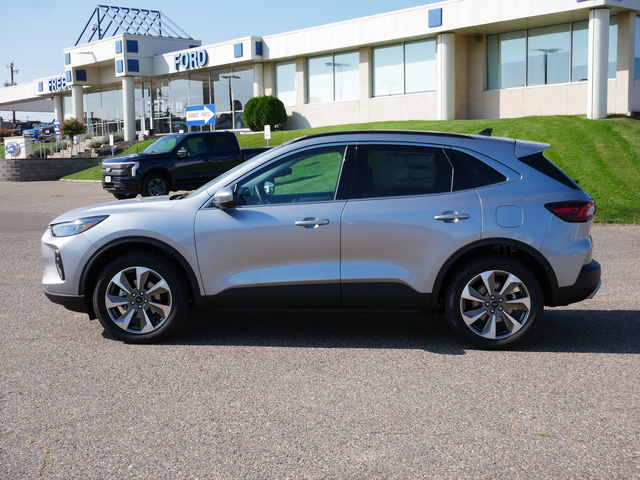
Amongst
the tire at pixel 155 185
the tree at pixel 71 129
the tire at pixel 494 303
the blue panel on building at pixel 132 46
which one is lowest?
the tire at pixel 494 303

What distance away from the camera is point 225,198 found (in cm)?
599

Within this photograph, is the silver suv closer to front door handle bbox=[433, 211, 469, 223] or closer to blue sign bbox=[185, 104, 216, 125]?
front door handle bbox=[433, 211, 469, 223]

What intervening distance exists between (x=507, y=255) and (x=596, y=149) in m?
18.6

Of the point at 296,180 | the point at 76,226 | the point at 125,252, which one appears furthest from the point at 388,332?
the point at 76,226

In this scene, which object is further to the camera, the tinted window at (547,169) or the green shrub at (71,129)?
the green shrub at (71,129)

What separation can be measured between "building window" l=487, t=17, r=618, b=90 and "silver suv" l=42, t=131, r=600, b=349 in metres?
25.8

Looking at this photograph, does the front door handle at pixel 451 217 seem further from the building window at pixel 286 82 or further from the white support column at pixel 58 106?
the white support column at pixel 58 106

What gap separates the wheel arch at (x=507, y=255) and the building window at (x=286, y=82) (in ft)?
117

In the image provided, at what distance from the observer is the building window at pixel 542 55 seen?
2969 centimetres

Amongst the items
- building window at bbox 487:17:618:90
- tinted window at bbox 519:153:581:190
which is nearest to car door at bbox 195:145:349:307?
tinted window at bbox 519:153:581:190

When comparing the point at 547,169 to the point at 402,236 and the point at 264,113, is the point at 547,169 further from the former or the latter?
the point at 264,113

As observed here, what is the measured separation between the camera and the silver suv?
19.5 feet

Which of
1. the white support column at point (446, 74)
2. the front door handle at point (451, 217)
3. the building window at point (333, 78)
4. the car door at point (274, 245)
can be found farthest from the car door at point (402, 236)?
the building window at point (333, 78)

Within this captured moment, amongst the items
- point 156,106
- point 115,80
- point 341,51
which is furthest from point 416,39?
point 115,80
